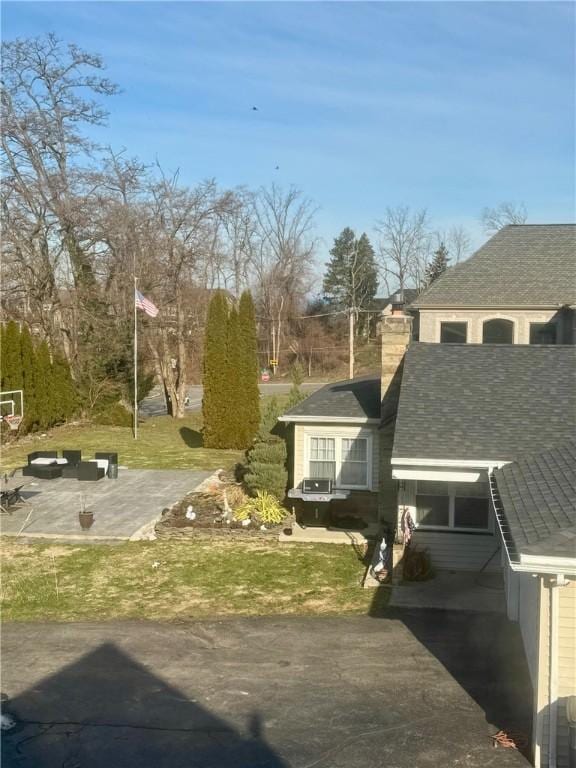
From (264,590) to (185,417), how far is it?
87.4 ft

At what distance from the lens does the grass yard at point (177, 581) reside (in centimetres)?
1378

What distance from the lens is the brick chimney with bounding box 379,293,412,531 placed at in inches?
739

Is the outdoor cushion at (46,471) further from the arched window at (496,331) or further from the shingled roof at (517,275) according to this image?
the arched window at (496,331)

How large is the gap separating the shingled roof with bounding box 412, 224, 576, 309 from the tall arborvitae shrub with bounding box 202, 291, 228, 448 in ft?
27.0

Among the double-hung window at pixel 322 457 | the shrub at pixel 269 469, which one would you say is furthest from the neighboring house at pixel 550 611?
the shrub at pixel 269 469

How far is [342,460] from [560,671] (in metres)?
11.6

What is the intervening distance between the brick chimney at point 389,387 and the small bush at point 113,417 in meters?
21.5

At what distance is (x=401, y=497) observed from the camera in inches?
611

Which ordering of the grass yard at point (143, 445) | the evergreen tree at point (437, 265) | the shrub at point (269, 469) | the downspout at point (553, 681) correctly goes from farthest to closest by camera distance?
the evergreen tree at point (437, 265) → the grass yard at point (143, 445) → the shrub at point (269, 469) → the downspout at point (553, 681)

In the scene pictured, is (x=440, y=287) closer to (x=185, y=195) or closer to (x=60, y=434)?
(x=185, y=195)

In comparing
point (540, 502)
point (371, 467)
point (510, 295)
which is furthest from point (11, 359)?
point (540, 502)

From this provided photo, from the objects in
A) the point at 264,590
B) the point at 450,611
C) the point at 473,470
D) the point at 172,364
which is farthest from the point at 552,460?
the point at 172,364

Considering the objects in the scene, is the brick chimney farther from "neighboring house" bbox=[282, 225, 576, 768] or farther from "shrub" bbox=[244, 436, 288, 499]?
"shrub" bbox=[244, 436, 288, 499]

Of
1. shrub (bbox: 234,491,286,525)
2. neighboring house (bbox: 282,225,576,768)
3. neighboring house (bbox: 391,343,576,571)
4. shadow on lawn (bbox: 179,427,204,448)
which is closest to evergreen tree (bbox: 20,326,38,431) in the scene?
shadow on lawn (bbox: 179,427,204,448)
